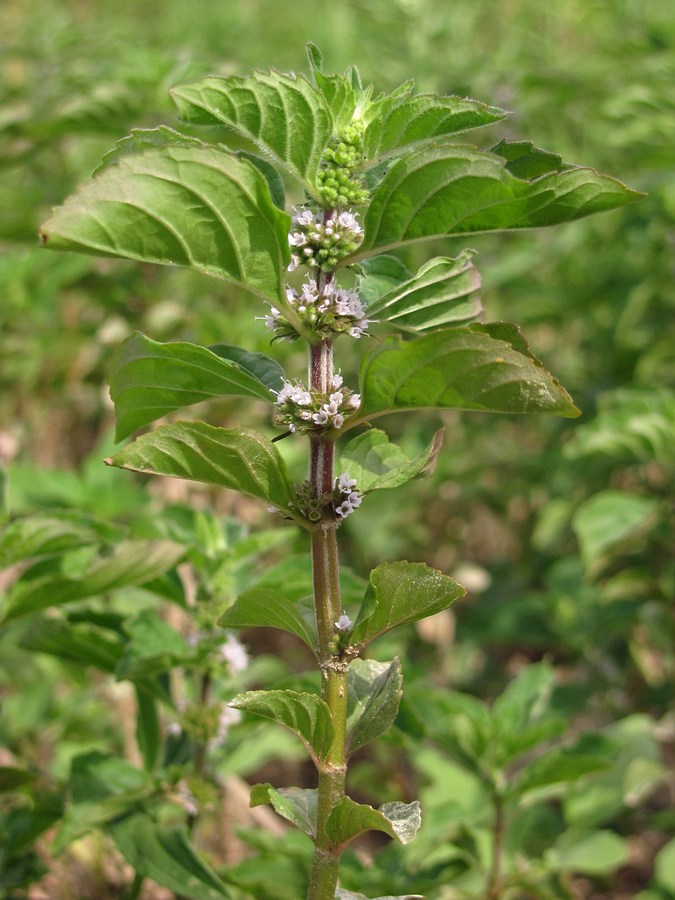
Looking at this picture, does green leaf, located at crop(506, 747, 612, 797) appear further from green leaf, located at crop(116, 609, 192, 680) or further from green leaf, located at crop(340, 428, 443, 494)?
green leaf, located at crop(340, 428, 443, 494)

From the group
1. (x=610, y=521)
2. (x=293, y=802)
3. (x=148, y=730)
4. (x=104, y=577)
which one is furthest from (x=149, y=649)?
(x=610, y=521)

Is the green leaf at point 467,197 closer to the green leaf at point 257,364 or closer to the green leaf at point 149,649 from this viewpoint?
the green leaf at point 257,364

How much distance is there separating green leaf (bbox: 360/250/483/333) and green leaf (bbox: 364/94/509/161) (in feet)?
0.37

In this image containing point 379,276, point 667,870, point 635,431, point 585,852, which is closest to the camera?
point 379,276

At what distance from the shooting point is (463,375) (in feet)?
2.56

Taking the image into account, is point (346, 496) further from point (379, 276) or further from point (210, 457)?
point (379, 276)

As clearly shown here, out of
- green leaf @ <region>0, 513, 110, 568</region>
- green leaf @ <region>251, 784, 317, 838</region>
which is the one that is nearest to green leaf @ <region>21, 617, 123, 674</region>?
green leaf @ <region>0, 513, 110, 568</region>

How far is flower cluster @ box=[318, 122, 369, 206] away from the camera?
0.87 m

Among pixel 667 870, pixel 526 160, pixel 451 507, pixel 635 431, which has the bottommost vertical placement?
pixel 667 870

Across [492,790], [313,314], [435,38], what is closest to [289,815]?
[313,314]

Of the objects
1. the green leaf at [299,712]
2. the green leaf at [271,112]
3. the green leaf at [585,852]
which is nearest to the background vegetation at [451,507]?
the green leaf at [585,852]

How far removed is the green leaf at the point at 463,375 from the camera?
75cm

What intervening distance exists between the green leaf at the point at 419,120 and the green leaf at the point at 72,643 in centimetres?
80

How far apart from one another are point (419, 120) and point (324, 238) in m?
0.13
